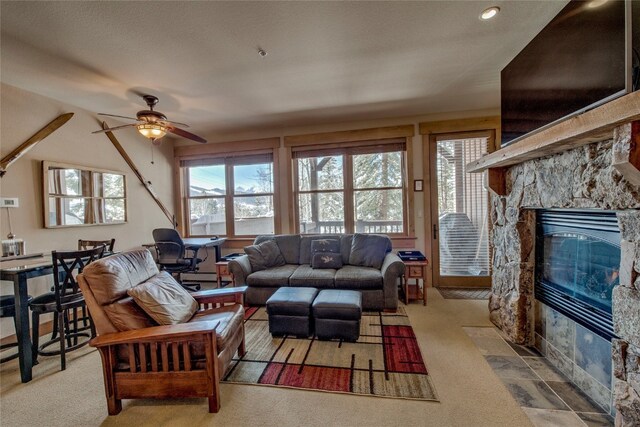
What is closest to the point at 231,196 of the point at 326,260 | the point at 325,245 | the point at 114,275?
the point at 325,245

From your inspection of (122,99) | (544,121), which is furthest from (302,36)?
(122,99)

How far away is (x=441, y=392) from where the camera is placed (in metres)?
1.82

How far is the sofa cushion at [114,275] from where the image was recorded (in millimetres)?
1689

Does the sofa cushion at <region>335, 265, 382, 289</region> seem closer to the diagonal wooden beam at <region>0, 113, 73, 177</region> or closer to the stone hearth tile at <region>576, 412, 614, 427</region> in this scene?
the stone hearth tile at <region>576, 412, 614, 427</region>

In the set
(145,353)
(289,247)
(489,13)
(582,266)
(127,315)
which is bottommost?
(145,353)

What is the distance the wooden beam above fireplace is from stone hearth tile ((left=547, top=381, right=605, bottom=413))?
1.64 m

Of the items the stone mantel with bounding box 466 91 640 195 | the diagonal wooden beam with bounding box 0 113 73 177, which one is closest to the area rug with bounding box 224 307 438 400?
the stone mantel with bounding box 466 91 640 195

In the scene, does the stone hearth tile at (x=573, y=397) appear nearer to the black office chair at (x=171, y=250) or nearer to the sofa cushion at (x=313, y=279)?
the sofa cushion at (x=313, y=279)

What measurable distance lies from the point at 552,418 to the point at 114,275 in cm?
290

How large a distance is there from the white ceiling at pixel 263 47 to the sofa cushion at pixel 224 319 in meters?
2.23

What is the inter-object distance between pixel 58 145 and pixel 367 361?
425cm

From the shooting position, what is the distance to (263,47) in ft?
7.51

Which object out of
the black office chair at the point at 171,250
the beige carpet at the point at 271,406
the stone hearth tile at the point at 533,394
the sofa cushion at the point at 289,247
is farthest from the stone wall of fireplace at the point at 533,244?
the black office chair at the point at 171,250

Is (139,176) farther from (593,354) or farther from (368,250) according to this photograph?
(593,354)
